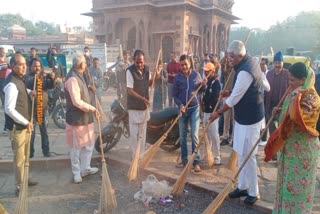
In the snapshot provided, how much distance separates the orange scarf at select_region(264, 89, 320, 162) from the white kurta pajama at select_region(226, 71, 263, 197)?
2.52ft

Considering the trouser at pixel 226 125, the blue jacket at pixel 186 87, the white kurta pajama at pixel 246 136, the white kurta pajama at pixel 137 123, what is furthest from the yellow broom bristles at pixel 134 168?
the trouser at pixel 226 125

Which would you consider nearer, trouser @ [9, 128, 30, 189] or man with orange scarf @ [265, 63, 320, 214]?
man with orange scarf @ [265, 63, 320, 214]

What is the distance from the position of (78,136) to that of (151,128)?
166 cm

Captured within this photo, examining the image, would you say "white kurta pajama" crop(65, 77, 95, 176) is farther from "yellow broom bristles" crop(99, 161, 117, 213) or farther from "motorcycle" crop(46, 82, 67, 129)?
"motorcycle" crop(46, 82, 67, 129)

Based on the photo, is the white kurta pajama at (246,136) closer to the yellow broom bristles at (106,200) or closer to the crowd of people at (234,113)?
the crowd of people at (234,113)

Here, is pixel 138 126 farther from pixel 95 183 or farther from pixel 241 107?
pixel 241 107

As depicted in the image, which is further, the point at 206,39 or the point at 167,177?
the point at 206,39

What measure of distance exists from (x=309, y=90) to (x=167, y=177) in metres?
2.58

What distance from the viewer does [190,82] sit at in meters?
4.87

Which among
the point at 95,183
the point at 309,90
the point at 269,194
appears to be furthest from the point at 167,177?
the point at 309,90

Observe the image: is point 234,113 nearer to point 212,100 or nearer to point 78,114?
point 212,100

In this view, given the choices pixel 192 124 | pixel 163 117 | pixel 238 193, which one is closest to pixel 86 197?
pixel 192 124

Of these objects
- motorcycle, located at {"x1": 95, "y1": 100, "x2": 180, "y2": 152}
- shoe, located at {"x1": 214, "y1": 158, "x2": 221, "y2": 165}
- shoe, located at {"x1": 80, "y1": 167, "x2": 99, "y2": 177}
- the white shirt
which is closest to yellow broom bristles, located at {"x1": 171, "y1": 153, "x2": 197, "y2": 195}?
shoe, located at {"x1": 214, "y1": 158, "x2": 221, "y2": 165}

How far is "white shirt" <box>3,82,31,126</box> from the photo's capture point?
3877 millimetres
